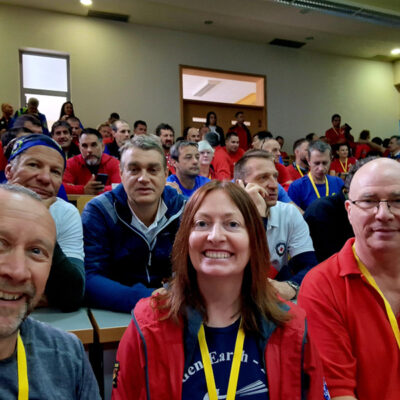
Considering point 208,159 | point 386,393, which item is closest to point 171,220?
point 386,393

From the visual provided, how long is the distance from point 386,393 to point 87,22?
29.3 ft

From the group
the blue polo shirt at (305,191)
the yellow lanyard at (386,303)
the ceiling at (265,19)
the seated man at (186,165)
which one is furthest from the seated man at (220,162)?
the yellow lanyard at (386,303)

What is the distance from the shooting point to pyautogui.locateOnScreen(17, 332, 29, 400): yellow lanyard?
33.0 inches

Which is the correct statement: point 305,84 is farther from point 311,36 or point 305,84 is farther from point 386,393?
point 386,393

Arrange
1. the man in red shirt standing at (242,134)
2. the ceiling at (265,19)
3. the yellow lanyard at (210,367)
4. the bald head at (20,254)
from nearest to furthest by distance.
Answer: the bald head at (20,254)
the yellow lanyard at (210,367)
the ceiling at (265,19)
the man in red shirt standing at (242,134)

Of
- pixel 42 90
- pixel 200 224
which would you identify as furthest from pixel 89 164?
pixel 42 90

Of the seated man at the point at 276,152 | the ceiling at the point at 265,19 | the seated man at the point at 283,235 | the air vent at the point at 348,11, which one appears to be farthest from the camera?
the ceiling at the point at 265,19

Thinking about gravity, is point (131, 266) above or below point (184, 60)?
below

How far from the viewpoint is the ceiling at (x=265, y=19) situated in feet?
24.0

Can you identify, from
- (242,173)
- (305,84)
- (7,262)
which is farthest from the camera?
(305,84)

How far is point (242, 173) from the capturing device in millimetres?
2449

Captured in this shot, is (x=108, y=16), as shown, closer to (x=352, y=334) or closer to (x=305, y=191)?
(x=305, y=191)

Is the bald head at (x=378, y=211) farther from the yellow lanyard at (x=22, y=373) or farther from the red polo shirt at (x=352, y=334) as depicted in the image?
the yellow lanyard at (x=22, y=373)

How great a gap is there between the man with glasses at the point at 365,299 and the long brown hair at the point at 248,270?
0.82ft
